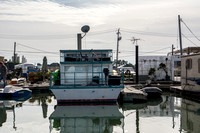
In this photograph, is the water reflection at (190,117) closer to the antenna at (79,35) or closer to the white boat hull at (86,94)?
the white boat hull at (86,94)

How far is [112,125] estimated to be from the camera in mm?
12070

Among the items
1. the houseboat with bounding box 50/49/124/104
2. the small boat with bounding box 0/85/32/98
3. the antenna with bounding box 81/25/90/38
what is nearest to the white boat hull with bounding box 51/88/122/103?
the houseboat with bounding box 50/49/124/104

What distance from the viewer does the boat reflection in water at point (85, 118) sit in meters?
11.6

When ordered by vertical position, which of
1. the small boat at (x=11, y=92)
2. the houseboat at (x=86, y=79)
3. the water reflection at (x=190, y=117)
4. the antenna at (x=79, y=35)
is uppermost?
the antenna at (x=79, y=35)

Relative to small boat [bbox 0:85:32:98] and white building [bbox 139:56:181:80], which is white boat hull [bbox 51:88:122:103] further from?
white building [bbox 139:56:181:80]

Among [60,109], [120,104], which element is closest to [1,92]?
[60,109]

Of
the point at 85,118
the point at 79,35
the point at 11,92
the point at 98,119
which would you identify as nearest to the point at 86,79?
the point at 79,35

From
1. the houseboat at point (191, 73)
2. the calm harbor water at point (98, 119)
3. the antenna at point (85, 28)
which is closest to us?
the calm harbor water at point (98, 119)

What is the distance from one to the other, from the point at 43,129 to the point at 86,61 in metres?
8.88

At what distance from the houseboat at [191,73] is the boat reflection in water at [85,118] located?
355 inches

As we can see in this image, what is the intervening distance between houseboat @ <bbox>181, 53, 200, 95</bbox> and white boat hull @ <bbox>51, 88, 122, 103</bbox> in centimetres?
841

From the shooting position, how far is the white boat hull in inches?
671

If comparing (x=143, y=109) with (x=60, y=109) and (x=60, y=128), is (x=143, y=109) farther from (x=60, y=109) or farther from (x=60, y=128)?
(x=60, y=128)

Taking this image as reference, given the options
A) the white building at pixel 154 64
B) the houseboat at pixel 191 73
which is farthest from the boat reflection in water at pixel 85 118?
the white building at pixel 154 64
